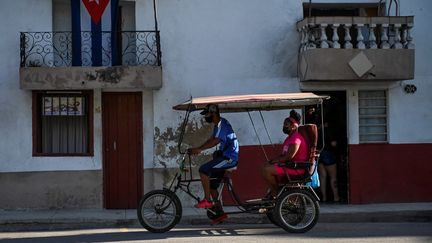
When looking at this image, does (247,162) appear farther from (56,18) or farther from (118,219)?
(56,18)

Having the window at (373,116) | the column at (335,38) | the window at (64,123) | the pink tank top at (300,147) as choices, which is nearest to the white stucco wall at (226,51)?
the column at (335,38)

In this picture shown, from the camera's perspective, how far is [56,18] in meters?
13.1

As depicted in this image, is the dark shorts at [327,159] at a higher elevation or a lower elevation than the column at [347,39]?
lower

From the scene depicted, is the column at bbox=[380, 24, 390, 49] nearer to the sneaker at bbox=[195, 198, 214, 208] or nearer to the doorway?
the doorway

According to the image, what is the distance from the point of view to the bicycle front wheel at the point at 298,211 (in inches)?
378

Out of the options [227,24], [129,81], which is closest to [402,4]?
[227,24]

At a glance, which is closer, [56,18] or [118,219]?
[118,219]

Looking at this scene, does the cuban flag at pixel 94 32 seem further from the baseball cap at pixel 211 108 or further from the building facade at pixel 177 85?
the baseball cap at pixel 211 108

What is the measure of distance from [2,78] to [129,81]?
260cm

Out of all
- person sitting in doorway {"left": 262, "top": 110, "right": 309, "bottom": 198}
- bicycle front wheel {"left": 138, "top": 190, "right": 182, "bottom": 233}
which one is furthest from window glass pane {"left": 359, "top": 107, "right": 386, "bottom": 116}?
bicycle front wheel {"left": 138, "top": 190, "right": 182, "bottom": 233}

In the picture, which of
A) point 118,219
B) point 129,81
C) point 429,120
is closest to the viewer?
point 118,219

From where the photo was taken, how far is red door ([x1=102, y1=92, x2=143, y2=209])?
13.0 m

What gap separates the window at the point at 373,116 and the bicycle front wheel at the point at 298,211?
439 centimetres

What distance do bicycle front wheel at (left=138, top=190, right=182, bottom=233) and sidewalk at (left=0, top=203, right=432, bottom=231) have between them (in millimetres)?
1539
